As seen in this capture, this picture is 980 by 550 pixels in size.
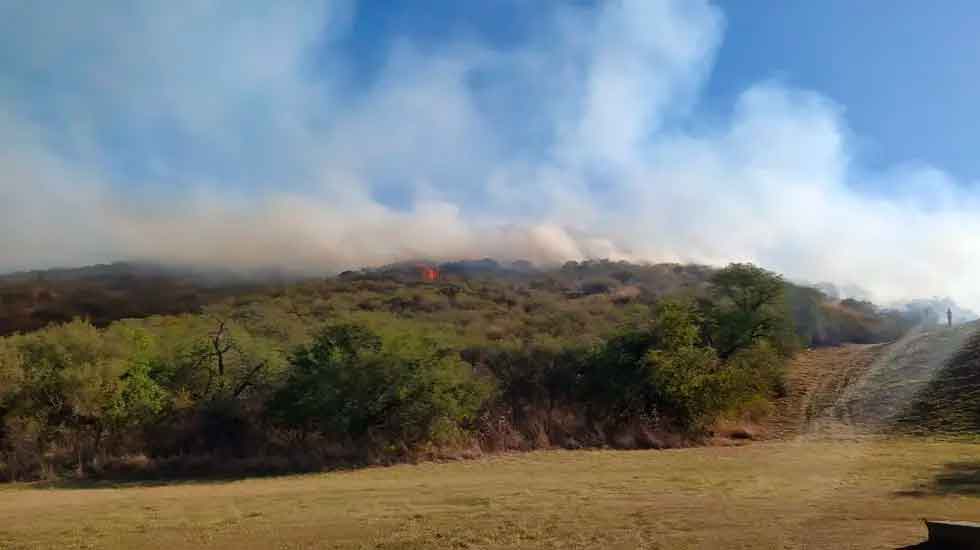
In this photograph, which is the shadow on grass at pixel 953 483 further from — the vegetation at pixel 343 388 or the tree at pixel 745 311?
the tree at pixel 745 311

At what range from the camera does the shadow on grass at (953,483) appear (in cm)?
1550

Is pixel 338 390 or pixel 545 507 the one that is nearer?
pixel 545 507

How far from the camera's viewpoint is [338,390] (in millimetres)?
28859

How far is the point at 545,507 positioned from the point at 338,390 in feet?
50.4

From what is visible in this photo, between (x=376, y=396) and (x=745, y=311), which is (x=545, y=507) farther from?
(x=745, y=311)

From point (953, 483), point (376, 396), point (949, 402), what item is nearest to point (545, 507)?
point (953, 483)

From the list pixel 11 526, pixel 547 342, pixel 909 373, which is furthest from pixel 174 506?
pixel 909 373

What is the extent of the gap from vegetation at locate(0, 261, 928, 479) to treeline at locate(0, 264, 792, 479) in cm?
7

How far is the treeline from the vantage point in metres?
28.3

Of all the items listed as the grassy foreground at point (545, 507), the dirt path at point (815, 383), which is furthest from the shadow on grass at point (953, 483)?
the dirt path at point (815, 383)

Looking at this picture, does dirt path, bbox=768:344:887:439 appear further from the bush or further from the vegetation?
the bush

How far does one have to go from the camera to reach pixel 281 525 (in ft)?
45.8

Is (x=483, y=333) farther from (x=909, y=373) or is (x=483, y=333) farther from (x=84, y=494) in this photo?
(x=84, y=494)

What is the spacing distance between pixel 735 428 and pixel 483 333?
1842 centimetres
